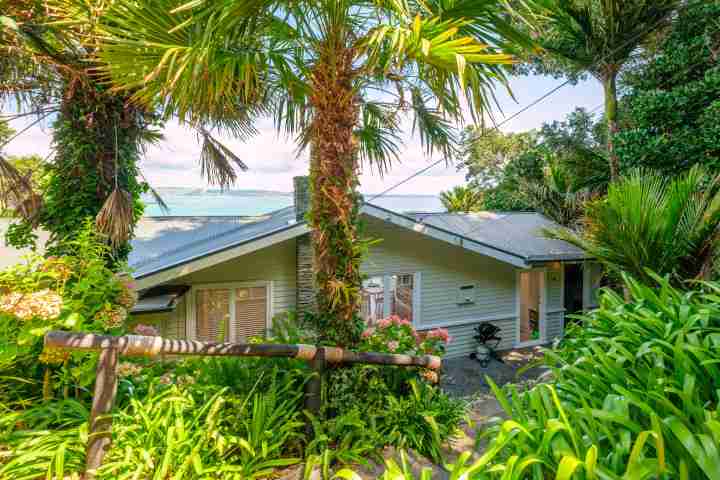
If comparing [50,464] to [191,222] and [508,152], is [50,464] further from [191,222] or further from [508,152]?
[508,152]

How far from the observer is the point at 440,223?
939cm

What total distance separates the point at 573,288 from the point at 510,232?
8.64ft

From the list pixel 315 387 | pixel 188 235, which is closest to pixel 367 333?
pixel 315 387

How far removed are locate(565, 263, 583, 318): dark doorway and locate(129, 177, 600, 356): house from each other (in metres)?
0.03

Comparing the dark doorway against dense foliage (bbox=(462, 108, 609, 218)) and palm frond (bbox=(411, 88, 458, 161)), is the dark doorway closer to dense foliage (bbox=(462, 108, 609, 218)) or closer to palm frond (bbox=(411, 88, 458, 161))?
dense foliage (bbox=(462, 108, 609, 218))

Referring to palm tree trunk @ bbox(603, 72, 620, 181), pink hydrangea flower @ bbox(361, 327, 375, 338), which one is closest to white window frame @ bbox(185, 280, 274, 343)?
pink hydrangea flower @ bbox(361, 327, 375, 338)

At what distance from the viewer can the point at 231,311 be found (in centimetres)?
695

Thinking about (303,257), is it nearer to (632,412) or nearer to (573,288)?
(632,412)

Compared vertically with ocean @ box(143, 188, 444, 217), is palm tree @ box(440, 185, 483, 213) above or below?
above

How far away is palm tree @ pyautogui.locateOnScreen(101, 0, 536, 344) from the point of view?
2.59m

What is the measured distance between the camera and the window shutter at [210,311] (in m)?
6.74

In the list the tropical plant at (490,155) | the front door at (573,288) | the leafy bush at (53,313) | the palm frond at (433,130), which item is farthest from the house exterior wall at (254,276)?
the tropical plant at (490,155)

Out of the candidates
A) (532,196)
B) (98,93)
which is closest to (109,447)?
(98,93)

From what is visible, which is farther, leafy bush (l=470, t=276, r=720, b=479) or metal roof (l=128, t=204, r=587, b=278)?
metal roof (l=128, t=204, r=587, b=278)
